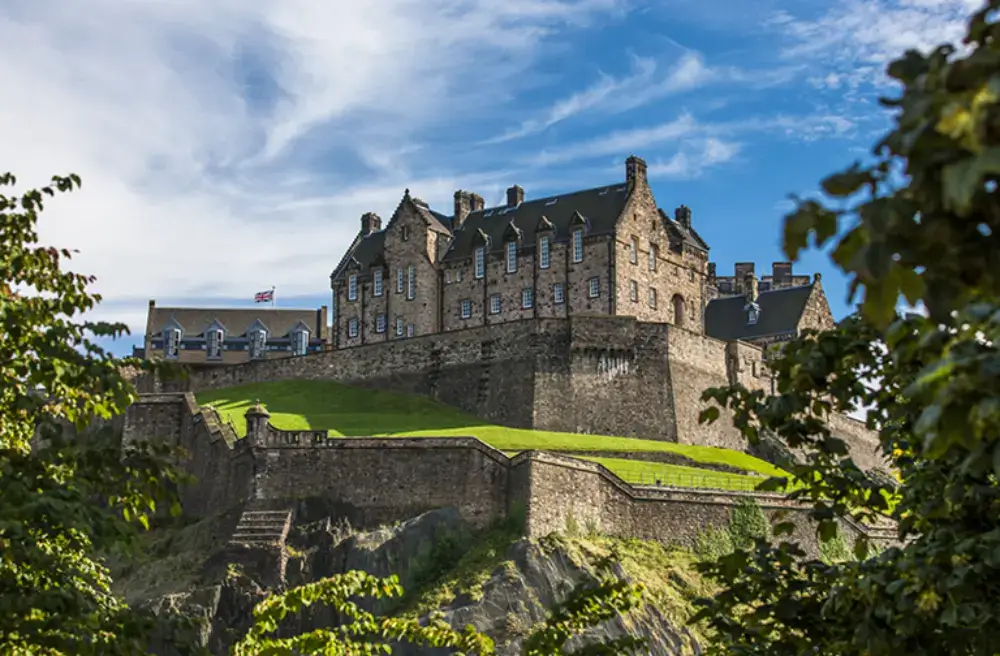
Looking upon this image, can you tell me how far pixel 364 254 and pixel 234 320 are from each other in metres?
21.1

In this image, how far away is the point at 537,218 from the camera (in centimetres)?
6850

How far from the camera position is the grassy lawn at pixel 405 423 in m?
52.2

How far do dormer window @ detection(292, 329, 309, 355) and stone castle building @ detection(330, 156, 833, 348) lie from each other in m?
15.3

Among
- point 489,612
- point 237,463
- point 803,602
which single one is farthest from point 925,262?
point 237,463

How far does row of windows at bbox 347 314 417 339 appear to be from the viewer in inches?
2788

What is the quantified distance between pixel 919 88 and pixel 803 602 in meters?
6.92

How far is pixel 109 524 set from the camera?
11.2 meters

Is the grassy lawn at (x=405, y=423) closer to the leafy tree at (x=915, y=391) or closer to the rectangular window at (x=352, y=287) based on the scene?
the rectangular window at (x=352, y=287)

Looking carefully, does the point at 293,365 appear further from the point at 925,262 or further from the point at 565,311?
the point at 925,262

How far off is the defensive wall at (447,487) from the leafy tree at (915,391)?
32.7 m

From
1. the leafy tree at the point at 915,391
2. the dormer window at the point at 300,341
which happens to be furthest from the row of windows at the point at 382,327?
the leafy tree at the point at 915,391

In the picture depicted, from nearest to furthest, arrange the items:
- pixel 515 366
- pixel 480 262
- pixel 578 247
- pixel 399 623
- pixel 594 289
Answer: pixel 399 623 < pixel 515 366 < pixel 594 289 < pixel 578 247 < pixel 480 262

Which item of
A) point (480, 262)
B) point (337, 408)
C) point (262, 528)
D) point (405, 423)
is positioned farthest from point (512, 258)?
point (262, 528)

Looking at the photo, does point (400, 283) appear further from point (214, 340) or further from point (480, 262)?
point (214, 340)
